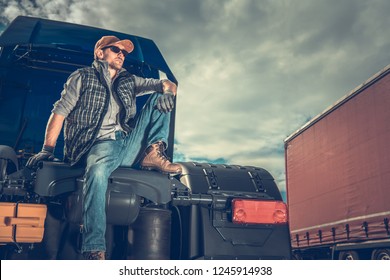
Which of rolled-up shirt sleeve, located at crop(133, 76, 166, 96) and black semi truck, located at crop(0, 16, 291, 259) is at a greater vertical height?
rolled-up shirt sleeve, located at crop(133, 76, 166, 96)

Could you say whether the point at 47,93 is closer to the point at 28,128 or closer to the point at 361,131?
the point at 28,128

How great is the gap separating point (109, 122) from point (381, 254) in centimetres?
1037

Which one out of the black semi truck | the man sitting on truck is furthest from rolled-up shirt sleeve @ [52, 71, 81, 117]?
the black semi truck

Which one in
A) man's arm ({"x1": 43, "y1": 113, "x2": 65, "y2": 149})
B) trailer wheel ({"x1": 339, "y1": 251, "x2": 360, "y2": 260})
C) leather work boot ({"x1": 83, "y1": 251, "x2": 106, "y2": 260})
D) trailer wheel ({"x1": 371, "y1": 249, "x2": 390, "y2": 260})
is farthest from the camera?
trailer wheel ({"x1": 339, "y1": 251, "x2": 360, "y2": 260})

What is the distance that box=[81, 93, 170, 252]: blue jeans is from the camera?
2738mm

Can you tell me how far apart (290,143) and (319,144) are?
2.67 metres

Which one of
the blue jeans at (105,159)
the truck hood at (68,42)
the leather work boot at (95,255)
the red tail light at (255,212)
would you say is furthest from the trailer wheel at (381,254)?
the leather work boot at (95,255)

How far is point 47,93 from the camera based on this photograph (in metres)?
3.81

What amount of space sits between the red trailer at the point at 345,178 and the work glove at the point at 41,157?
953 centimetres

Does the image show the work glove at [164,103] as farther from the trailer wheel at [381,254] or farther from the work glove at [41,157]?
the trailer wheel at [381,254]

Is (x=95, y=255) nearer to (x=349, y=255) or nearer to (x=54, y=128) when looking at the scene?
(x=54, y=128)

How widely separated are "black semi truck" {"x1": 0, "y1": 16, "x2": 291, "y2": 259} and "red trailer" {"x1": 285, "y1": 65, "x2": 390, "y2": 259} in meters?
8.63

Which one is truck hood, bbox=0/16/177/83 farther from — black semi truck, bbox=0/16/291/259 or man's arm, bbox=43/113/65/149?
man's arm, bbox=43/113/65/149

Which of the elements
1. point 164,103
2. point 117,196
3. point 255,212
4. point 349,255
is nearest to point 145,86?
point 164,103
